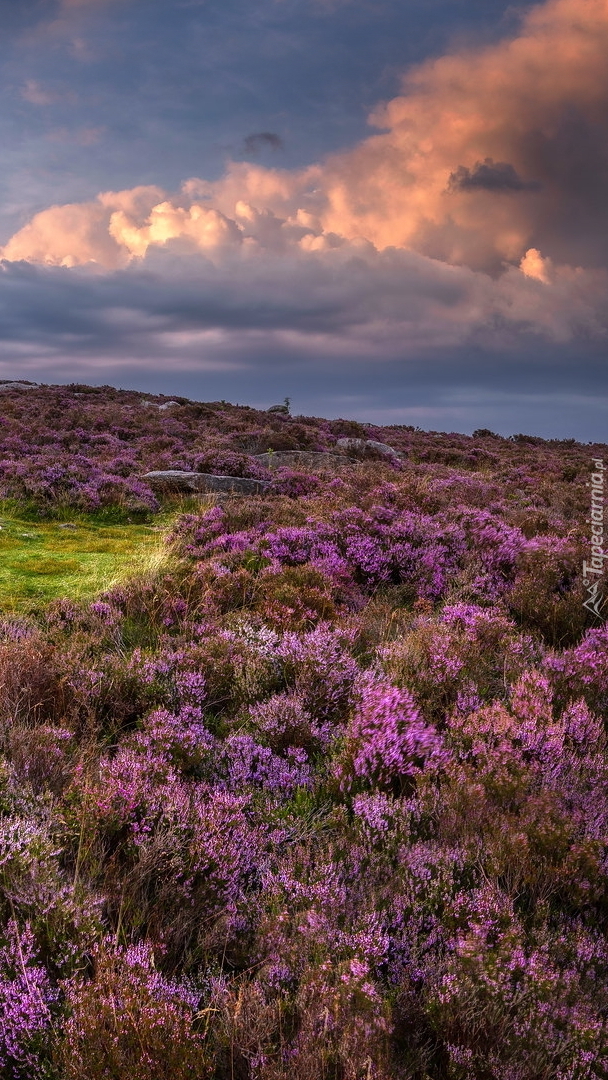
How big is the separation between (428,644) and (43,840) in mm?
3447

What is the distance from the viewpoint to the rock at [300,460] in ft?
62.4

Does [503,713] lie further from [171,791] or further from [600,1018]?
[171,791]

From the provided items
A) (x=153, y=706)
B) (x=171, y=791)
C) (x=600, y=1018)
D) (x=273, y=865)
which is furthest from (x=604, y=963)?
(x=153, y=706)

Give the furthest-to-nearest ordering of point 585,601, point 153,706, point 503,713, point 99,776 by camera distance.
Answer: point 585,601 → point 153,706 → point 503,713 → point 99,776

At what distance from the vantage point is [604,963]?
2.54 metres

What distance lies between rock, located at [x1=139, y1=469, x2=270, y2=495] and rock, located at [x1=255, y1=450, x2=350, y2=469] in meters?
3.71

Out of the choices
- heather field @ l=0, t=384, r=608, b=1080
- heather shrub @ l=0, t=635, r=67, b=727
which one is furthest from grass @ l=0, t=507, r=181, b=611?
heather shrub @ l=0, t=635, r=67, b=727

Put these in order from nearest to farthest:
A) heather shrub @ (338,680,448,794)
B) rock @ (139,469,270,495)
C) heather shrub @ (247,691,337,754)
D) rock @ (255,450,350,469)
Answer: heather shrub @ (338,680,448,794) → heather shrub @ (247,691,337,754) → rock @ (139,469,270,495) → rock @ (255,450,350,469)

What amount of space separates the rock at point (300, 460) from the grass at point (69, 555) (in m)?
6.88

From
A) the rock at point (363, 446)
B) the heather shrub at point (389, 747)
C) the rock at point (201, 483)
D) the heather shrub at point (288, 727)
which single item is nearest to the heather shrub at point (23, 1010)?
the heather shrub at point (389, 747)

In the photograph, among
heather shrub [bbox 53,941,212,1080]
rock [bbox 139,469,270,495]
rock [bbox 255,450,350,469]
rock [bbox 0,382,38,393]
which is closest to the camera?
heather shrub [bbox 53,941,212,1080]

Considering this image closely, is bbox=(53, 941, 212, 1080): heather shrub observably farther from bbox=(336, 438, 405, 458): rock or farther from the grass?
bbox=(336, 438, 405, 458): rock

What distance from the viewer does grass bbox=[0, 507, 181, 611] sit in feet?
25.6

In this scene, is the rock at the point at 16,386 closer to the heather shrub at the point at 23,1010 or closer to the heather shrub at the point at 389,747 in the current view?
the heather shrub at the point at 389,747
